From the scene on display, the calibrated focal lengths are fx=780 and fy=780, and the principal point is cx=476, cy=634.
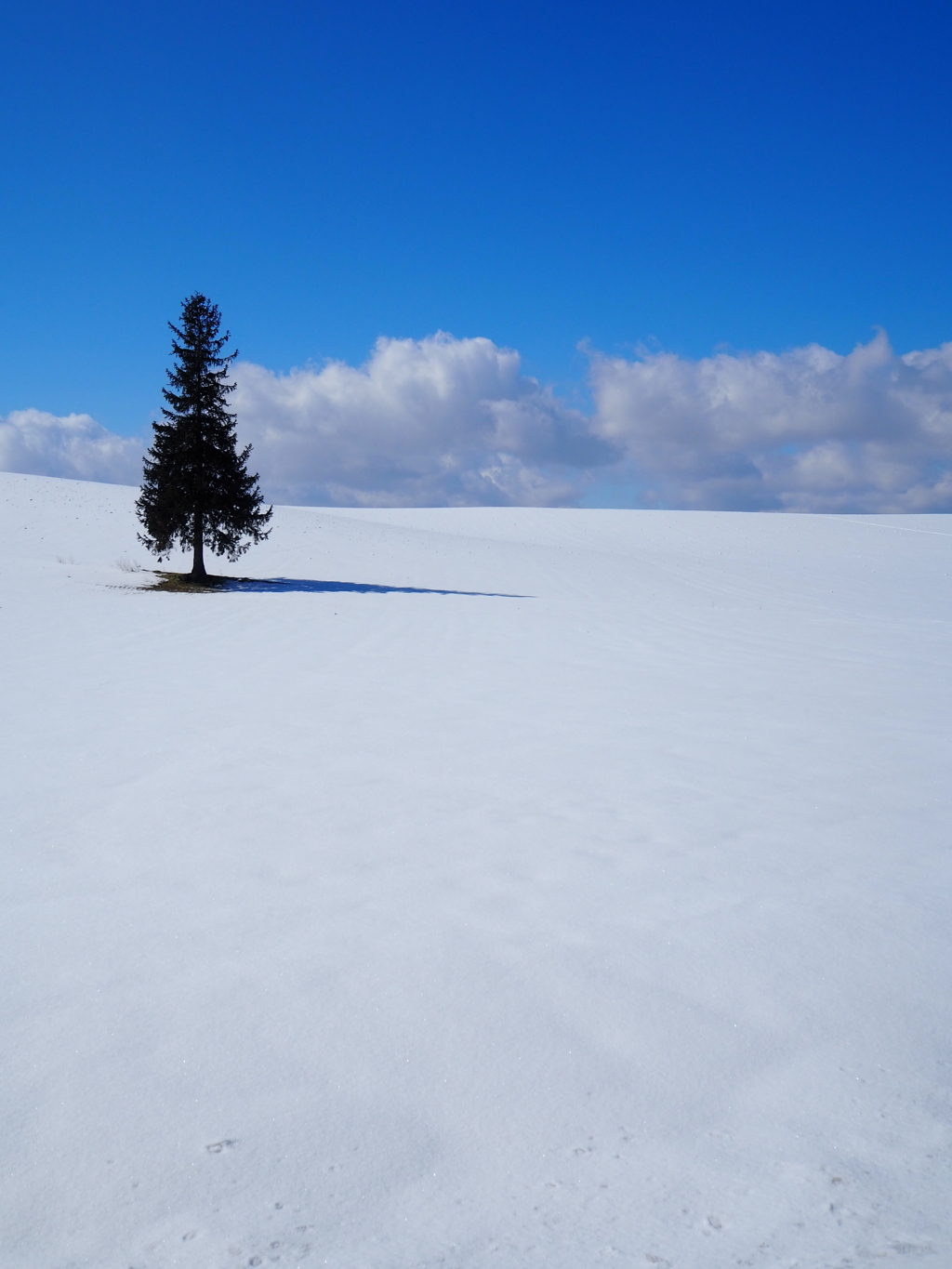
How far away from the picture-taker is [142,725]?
5879 millimetres

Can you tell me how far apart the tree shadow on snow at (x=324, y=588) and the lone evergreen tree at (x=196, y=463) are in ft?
3.98

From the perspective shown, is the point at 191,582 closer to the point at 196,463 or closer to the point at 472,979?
the point at 196,463

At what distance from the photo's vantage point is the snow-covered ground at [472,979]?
1.75 m

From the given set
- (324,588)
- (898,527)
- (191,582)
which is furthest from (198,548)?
(898,527)

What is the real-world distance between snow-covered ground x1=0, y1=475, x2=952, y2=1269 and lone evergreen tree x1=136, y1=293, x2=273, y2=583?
39.6ft

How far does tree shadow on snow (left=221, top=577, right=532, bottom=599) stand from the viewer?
17.8 meters

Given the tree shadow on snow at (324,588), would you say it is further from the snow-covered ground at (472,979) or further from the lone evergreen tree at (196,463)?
the snow-covered ground at (472,979)

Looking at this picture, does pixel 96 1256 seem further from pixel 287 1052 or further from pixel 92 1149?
pixel 287 1052

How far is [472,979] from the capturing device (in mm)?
2611

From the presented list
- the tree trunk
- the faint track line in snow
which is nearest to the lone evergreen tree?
the tree trunk

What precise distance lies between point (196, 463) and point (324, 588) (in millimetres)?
4235

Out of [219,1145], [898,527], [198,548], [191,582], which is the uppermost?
[898,527]

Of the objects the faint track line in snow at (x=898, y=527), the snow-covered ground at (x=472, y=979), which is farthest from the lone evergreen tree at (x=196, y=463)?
the faint track line in snow at (x=898, y=527)

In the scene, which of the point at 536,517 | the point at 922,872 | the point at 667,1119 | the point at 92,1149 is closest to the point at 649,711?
the point at 922,872
